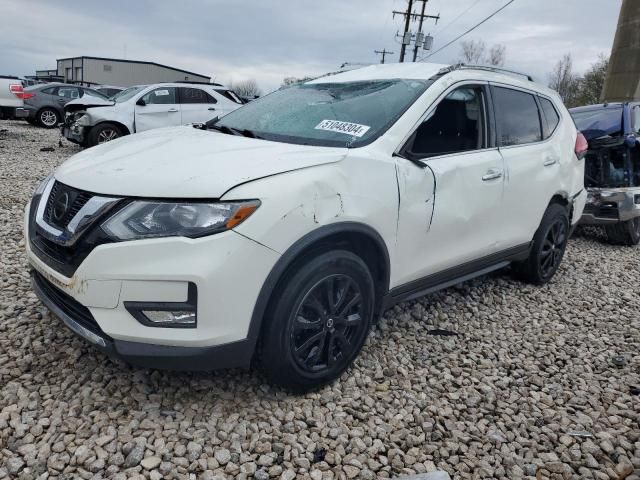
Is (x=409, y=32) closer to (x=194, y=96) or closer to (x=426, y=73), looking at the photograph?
(x=194, y=96)

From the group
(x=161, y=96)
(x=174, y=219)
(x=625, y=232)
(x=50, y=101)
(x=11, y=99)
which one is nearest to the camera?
(x=174, y=219)

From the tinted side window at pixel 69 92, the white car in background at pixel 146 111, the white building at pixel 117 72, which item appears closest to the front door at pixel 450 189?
the white car in background at pixel 146 111

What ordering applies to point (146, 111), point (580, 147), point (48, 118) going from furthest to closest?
point (48, 118)
point (146, 111)
point (580, 147)

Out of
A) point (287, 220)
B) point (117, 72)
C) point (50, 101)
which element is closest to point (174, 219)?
point (287, 220)

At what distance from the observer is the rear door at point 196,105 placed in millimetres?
10898

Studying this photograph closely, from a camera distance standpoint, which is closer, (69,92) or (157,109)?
(157,109)

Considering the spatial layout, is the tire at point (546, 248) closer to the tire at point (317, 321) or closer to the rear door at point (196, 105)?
the tire at point (317, 321)

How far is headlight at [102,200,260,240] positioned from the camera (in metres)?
2.06

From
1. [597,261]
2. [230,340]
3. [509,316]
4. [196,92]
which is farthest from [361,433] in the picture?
[196,92]

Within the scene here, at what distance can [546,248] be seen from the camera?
14.3 feet

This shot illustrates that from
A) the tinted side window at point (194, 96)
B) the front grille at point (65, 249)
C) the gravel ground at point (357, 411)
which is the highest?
the tinted side window at point (194, 96)

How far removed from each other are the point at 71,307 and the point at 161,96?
367 inches

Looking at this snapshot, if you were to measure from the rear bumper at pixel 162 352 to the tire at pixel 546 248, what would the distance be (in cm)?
291

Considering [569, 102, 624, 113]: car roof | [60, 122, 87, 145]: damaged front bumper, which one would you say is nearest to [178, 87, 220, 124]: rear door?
[60, 122, 87, 145]: damaged front bumper
